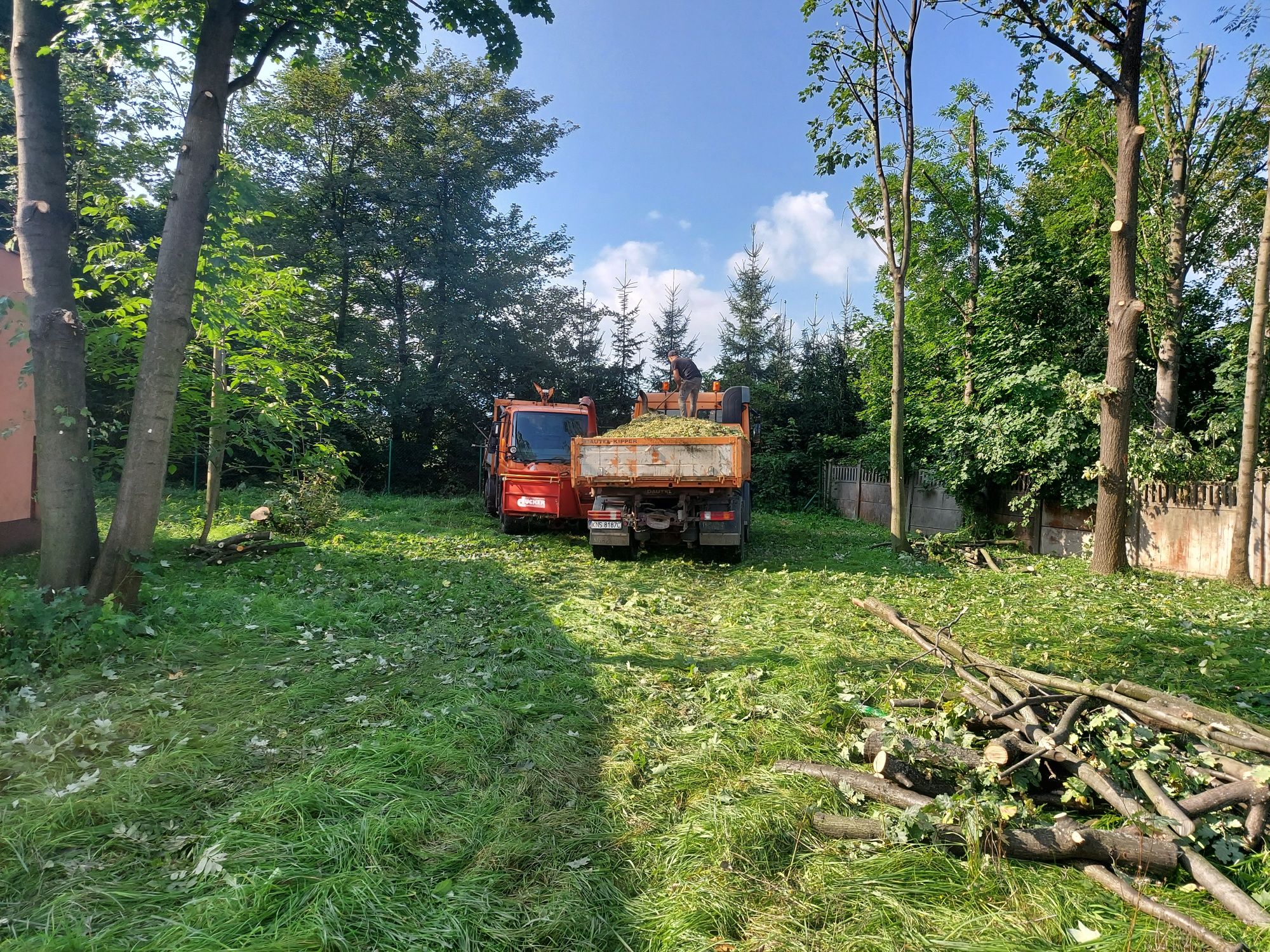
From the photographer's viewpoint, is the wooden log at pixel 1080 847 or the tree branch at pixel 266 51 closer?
the wooden log at pixel 1080 847

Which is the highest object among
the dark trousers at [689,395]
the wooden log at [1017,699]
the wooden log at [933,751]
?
the dark trousers at [689,395]

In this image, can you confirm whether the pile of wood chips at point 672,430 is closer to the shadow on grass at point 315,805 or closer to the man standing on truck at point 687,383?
the man standing on truck at point 687,383

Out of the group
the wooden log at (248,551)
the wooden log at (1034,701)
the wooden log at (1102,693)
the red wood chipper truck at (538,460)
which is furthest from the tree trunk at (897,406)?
the wooden log at (248,551)

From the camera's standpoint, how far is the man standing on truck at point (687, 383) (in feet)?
37.4

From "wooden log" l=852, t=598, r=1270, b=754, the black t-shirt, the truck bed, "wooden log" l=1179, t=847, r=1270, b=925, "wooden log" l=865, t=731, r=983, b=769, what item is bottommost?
"wooden log" l=1179, t=847, r=1270, b=925

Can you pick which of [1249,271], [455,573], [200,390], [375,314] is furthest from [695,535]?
[375,314]

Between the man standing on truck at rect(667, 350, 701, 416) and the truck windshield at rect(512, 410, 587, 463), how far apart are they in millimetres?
2042

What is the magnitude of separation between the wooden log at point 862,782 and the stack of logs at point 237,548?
7469 mm

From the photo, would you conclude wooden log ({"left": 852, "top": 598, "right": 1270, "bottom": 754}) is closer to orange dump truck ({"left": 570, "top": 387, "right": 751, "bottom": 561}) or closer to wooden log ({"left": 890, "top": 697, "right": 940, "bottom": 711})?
wooden log ({"left": 890, "top": 697, "right": 940, "bottom": 711})

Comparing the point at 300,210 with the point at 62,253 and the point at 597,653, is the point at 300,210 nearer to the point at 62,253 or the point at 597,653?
the point at 62,253

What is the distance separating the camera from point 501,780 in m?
3.19

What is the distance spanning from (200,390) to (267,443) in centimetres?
95

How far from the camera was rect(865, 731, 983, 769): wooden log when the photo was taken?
Answer: 9.84ft

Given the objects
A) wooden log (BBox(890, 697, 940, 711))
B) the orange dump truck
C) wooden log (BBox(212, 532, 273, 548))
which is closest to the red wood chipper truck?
the orange dump truck
